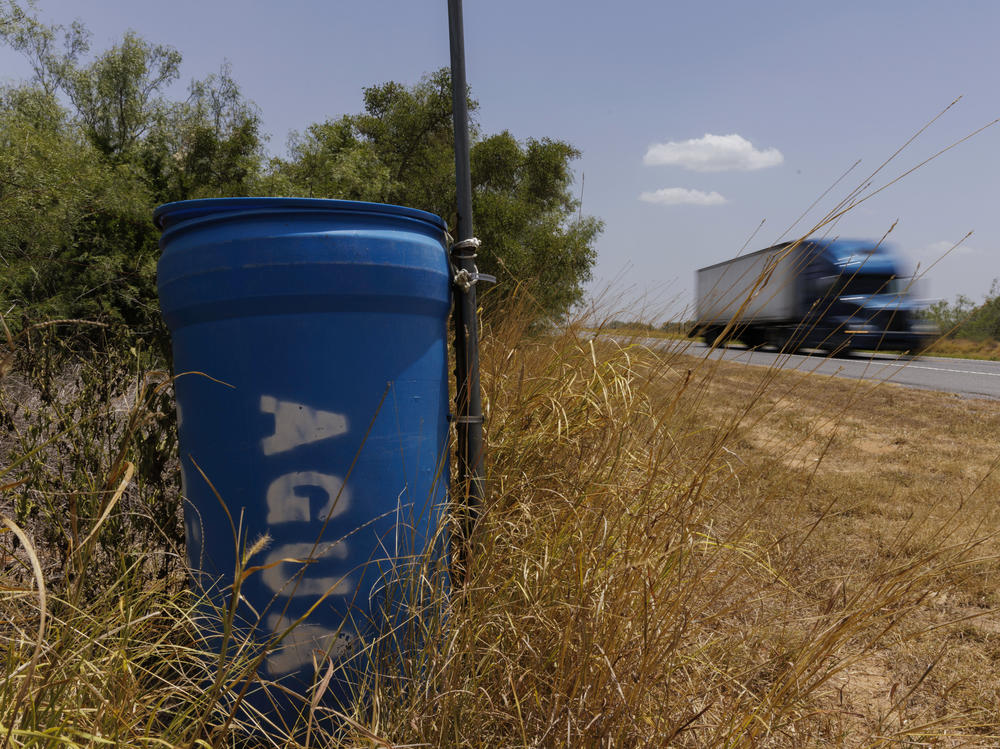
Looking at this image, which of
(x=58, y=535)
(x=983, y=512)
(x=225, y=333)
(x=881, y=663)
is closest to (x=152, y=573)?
(x=58, y=535)

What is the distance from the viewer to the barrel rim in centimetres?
151

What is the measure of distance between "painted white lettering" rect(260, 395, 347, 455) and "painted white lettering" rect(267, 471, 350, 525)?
0.24 feet

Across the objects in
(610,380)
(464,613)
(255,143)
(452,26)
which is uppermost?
(255,143)

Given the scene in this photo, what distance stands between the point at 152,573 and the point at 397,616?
0.92 m

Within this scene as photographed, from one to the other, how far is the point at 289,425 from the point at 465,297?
647 mm

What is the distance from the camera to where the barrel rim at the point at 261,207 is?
151 cm

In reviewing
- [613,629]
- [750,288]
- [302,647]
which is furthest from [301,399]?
[750,288]

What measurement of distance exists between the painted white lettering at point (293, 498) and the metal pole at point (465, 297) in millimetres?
465

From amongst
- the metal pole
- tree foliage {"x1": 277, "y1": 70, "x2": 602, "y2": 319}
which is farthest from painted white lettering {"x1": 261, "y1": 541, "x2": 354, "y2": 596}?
tree foliage {"x1": 277, "y1": 70, "x2": 602, "y2": 319}

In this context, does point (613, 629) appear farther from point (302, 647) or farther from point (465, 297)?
point (465, 297)

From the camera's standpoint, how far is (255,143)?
41.4 ft

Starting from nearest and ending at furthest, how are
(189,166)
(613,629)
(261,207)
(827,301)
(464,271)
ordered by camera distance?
(613,629)
(261,207)
(464,271)
(827,301)
(189,166)

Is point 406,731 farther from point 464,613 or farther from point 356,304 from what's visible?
point 356,304

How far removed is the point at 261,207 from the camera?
5.00ft
